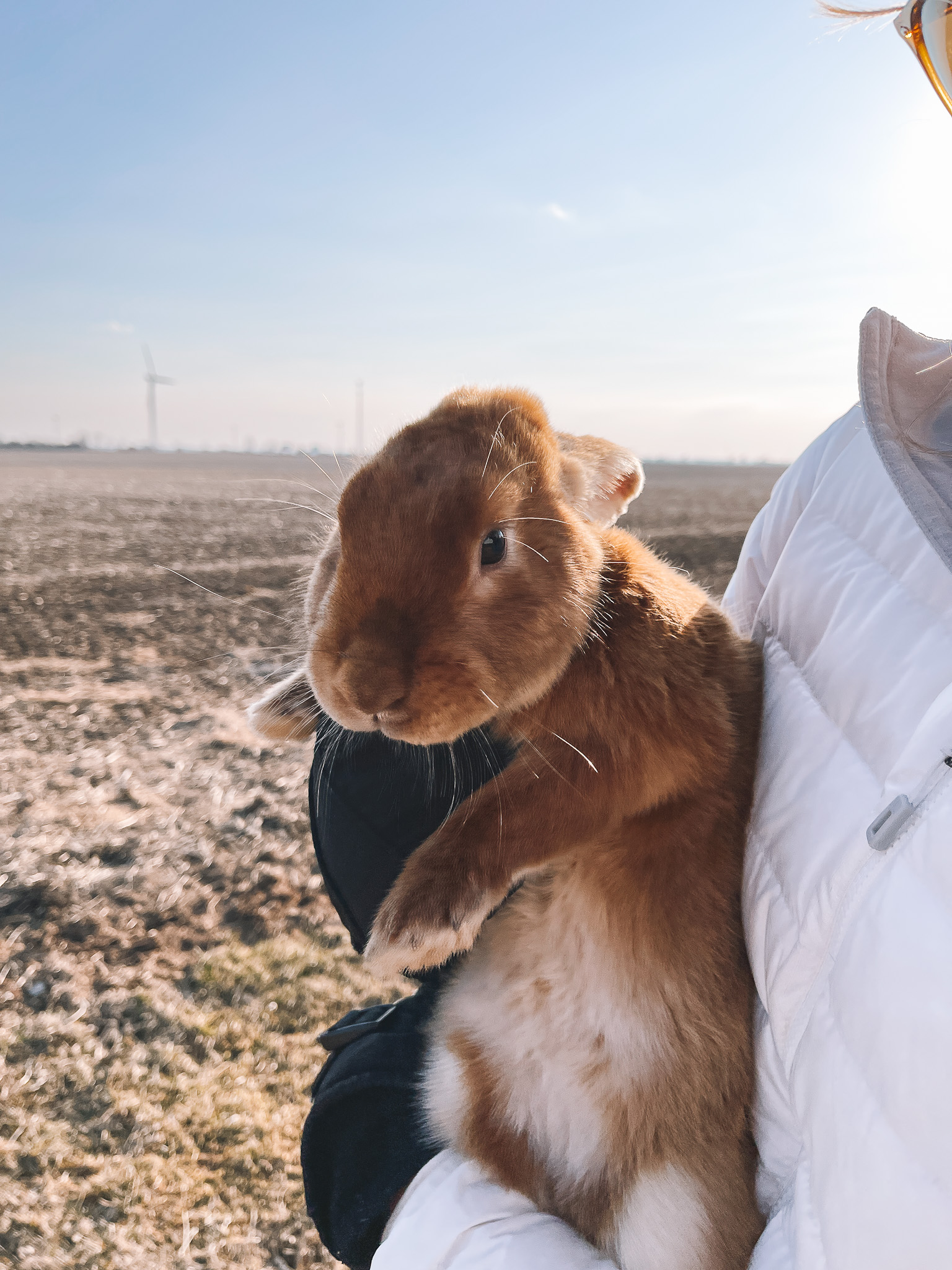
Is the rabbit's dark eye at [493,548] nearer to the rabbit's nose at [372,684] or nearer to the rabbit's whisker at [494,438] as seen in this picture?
the rabbit's whisker at [494,438]

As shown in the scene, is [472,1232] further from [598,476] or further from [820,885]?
[598,476]

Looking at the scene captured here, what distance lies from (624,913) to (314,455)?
105 cm

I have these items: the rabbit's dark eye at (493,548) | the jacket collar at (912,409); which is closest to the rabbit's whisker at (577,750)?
the rabbit's dark eye at (493,548)

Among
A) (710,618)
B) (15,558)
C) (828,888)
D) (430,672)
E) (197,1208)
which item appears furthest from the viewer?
(15,558)

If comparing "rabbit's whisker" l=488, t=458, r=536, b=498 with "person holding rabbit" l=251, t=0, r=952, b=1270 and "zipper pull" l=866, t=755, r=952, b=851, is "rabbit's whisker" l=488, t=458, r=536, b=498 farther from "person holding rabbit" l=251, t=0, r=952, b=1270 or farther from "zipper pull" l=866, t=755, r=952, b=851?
"zipper pull" l=866, t=755, r=952, b=851

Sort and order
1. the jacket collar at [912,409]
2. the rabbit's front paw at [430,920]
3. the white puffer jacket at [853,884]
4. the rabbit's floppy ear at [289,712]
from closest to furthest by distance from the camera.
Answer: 1. the white puffer jacket at [853,884]
2. the jacket collar at [912,409]
3. the rabbit's front paw at [430,920]
4. the rabbit's floppy ear at [289,712]

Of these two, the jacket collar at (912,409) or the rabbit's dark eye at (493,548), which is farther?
the rabbit's dark eye at (493,548)

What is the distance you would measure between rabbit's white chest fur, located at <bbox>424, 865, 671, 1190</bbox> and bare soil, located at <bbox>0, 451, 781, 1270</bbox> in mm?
639

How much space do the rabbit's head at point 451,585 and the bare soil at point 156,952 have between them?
1.14 ft

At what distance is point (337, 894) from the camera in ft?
4.65

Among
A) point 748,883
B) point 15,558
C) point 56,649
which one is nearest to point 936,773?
point 748,883

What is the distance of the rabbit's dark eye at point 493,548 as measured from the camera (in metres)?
1.19

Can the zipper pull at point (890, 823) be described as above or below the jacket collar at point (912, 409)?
below

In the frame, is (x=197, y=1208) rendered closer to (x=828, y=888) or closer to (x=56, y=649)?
(x=828, y=888)
